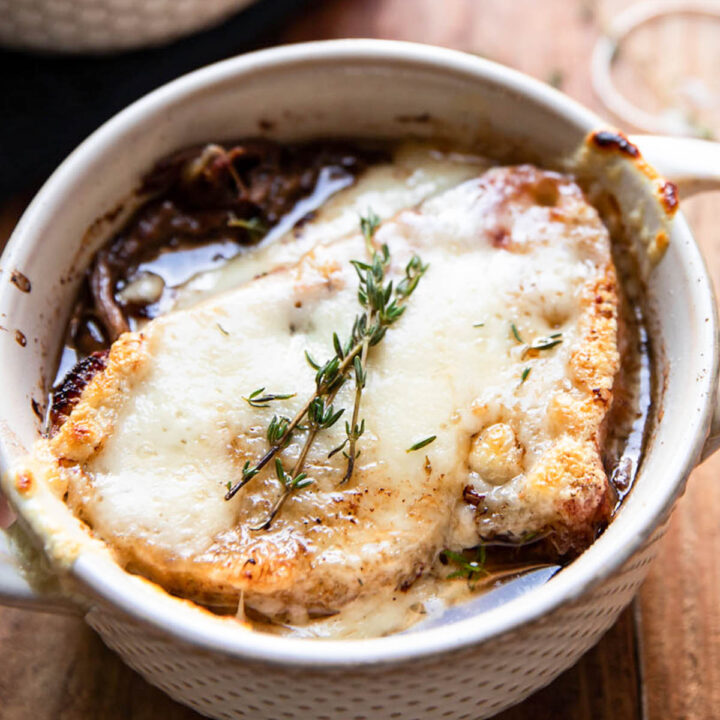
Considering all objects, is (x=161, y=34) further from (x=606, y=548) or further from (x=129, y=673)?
(x=606, y=548)

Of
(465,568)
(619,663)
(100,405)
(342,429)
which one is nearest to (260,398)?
(342,429)

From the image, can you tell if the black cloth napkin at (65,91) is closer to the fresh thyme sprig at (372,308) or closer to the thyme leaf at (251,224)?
the thyme leaf at (251,224)

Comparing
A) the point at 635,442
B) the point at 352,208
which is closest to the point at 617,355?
the point at 635,442

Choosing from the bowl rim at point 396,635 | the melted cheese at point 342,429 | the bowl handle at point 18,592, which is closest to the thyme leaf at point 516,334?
the melted cheese at point 342,429

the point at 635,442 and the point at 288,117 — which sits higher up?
the point at 288,117

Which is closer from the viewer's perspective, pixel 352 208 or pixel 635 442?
pixel 635 442

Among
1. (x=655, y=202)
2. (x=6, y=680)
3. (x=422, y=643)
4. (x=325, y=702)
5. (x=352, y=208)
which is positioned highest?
(x=655, y=202)
